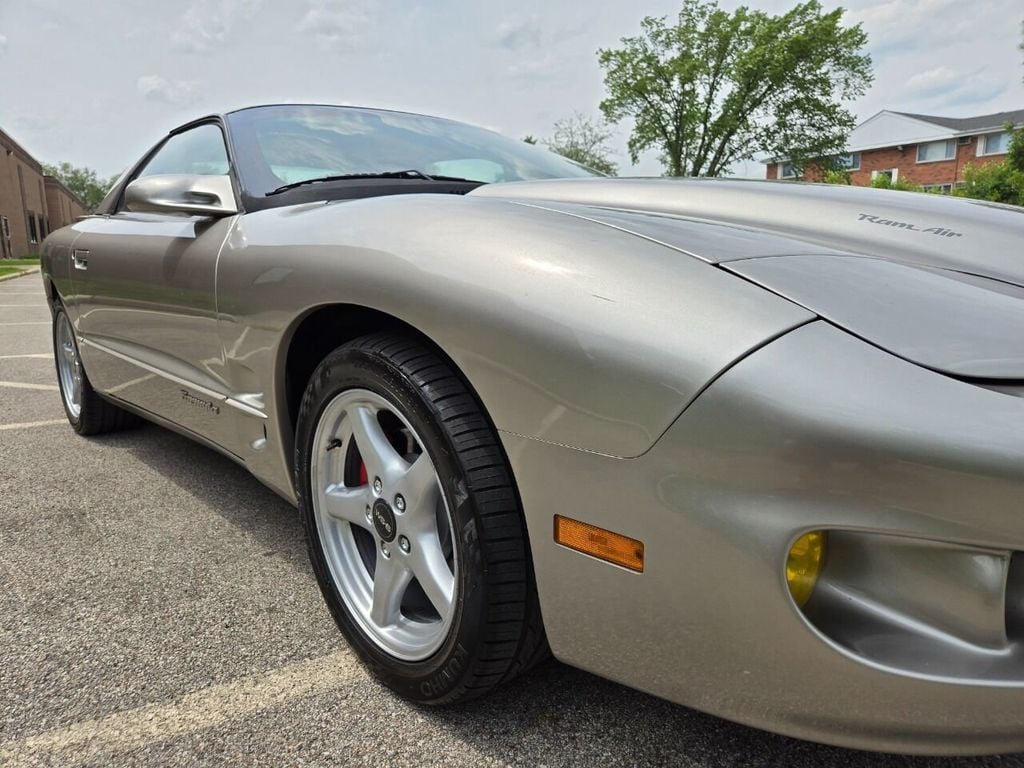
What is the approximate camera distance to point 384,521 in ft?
5.03

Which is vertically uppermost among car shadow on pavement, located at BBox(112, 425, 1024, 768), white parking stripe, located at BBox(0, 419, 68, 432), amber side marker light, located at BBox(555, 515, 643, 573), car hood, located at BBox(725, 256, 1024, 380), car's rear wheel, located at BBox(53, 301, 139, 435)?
car hood, located at BBox(725, 256, 1024, 380)

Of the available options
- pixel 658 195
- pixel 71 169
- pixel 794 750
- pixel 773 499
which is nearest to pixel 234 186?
pixel 658 195

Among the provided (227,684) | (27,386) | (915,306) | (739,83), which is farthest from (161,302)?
(739,83)

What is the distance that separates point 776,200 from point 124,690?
1754 millimetres

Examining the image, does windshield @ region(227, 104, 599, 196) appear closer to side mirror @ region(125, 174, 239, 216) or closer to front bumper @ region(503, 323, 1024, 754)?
side mirror @ region(125, 174, 239, 216)

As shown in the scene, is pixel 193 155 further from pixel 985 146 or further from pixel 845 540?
pixel 985 146

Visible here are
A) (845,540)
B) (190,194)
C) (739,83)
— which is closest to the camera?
(845,540)

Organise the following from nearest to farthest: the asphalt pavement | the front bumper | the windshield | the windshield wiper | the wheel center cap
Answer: the front bumper → the asphalt pavement → the wheel center cap → the windshield wiper → the windshield

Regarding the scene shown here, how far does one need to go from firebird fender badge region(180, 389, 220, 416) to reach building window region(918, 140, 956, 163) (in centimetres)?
4611

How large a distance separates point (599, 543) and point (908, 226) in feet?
3.04

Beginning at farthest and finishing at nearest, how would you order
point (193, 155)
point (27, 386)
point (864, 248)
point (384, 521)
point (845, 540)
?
1. point (27, 386)
2. point (193, 155)
3. point (384, 521)
4. point (864, 248)
5. point (845, 540)

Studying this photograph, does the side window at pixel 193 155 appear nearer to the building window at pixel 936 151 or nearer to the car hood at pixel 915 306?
the car hood at pixel 915 306

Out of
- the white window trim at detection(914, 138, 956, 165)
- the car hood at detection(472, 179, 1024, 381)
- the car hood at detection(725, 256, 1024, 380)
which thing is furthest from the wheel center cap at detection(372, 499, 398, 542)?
the white window trim at detection(914, 138, 956, 165)

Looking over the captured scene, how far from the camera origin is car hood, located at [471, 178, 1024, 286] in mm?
1315
